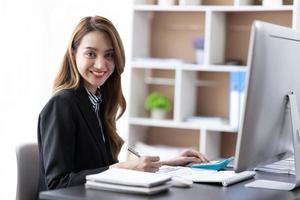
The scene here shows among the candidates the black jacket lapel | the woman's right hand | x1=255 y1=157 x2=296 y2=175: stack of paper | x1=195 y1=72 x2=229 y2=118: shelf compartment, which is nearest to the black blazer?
the black jacket lapel

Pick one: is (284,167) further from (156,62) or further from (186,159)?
(156,62)

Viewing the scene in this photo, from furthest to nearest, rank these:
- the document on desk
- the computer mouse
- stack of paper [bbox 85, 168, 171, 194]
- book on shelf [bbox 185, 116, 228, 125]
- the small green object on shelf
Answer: the small green object on shelf → book on shelf [bbox 185, 116, 228, 125] → the document on desk → the computer mouse → stack of paper [bbox 85, 168, 171, 194]

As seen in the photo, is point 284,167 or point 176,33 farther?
point 176,33

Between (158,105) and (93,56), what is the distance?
1671 millimetres

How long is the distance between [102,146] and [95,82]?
0.26 m

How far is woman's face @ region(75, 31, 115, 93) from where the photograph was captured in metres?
2.58

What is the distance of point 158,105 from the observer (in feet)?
13.9

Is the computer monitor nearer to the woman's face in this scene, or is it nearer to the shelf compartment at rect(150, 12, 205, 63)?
the woman's face

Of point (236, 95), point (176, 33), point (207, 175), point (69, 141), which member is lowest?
point (207, 175)

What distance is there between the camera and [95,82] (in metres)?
2.62

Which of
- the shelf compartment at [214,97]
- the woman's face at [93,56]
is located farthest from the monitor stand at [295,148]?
the shelf compartment at [214,97]


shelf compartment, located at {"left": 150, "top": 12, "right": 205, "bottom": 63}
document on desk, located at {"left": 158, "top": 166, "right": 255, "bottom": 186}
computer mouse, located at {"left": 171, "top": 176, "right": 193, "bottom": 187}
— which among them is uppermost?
shelf compartment, located at {"left": 150, "top": 12, "right": 205, "bottom": 63}

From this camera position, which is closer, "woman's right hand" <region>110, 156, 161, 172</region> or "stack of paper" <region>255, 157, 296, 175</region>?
"woman's right hand" <region>110, 156, 161, 172</region>

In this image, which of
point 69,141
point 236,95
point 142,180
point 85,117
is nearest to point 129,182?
point 142,180
